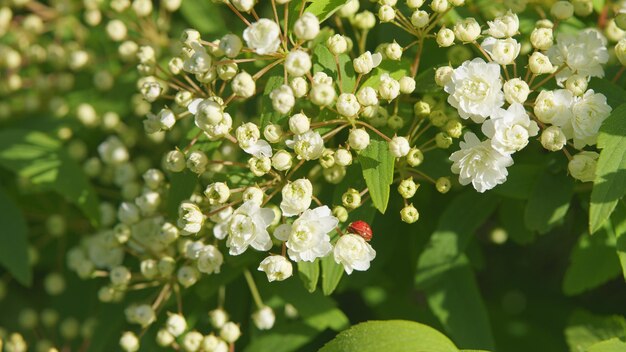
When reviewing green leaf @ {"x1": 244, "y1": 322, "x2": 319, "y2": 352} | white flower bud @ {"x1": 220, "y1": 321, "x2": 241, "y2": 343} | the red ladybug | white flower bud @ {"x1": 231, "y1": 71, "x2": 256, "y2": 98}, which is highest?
white flower bud @ {"x1": 231, "y1": 71, "x2": 256, "y2": 98}

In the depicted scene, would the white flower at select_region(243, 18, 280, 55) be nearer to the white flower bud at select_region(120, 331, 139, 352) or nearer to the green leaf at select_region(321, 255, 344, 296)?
the green leaf at select_region(321, 255, 344, 296)

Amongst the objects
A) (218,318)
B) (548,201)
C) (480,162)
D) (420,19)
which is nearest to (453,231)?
(548,201)

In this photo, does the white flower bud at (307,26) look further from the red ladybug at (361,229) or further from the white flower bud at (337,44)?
the red ladybug at (361,229)

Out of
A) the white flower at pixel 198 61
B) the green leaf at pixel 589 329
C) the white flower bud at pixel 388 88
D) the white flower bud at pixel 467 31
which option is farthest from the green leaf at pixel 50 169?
the green leaf at pixel 589 329

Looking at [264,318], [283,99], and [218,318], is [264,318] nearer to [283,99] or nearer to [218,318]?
[218,318]

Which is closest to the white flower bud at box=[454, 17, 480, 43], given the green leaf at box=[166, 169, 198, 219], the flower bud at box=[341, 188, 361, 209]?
the flower bud at box=[341, 188, 361, 209]

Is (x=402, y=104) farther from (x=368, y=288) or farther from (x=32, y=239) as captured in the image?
(x=32, y=239)
